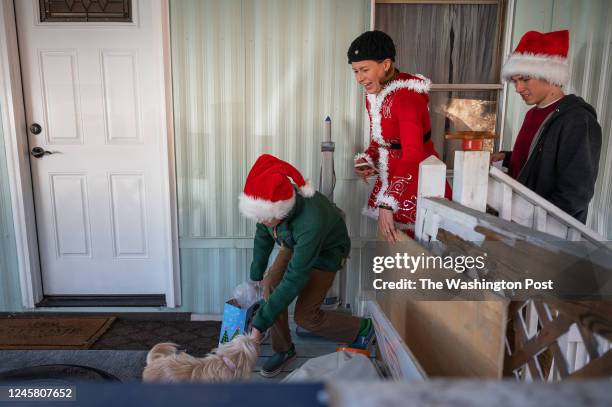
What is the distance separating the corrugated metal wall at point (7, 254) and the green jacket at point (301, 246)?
1.87 meters

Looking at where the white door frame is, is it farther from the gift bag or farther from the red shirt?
the red shirt

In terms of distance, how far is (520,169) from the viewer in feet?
5.75

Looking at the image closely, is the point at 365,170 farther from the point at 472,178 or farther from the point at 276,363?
the point at 276,363

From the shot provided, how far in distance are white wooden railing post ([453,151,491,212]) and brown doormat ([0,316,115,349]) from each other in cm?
235

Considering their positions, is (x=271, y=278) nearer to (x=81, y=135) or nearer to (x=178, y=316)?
(x=178, y=316)

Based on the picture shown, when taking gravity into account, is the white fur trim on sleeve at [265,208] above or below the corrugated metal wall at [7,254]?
above

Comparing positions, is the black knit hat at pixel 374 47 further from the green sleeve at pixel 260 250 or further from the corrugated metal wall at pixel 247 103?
the green sleeve at pixel 260 250

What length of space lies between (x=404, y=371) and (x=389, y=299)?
0.64 m

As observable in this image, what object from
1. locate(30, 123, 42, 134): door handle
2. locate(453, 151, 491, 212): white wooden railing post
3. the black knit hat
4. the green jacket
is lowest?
the green jacket

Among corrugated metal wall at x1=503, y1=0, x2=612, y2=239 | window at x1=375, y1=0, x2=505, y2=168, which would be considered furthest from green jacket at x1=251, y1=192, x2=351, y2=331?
corrugated metal wall at x1=503, y1=0, x2=612, y2=239

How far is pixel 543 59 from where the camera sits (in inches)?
64.8

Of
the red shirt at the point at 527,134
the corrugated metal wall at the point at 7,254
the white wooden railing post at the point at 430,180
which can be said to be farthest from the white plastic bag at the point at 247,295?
the corrugated metal wall at the point at 7,254

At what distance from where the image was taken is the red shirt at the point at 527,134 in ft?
5.49

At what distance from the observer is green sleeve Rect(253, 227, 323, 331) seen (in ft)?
5.11
